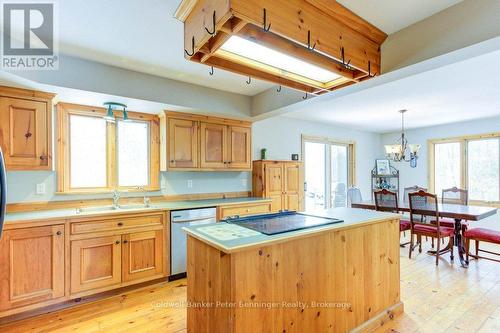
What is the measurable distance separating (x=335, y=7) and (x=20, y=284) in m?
3.34

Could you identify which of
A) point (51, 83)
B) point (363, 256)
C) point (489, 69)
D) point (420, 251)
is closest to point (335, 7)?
point (363, 256)

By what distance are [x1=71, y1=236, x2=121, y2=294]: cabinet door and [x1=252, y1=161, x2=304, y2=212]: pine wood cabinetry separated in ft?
7.20

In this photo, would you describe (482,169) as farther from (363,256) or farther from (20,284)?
(20,284)

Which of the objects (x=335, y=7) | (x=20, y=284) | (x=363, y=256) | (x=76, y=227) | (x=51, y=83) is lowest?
(x=20, y=284)

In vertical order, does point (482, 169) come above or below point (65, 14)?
below

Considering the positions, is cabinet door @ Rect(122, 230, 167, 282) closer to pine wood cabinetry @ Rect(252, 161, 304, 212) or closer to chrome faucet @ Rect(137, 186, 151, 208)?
chrome faucet @ Rect(137, 186, 151, 208)

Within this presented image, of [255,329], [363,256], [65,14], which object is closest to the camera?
[255,329]

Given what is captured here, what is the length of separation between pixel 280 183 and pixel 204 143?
4.80 feet

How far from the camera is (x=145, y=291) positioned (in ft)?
9.04

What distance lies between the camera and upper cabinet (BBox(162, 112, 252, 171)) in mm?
3229

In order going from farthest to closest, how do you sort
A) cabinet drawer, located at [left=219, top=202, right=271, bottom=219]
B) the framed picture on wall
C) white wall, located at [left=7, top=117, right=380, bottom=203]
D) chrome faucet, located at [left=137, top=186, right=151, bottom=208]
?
the framed picture on wall → cabinet drawer, located at [left=219, top=202, right=271, bottom=219] → chrome faucet, located at [left=137, top=186, right=151, bottom=208] → white wall, located at [left=7, top=117, right=380, bottom=203]

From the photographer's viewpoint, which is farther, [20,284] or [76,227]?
[76,227]

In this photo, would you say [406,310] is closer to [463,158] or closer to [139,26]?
[139,26]

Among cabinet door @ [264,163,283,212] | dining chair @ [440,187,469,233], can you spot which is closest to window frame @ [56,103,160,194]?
cabinet door @ [264,163,283,212]
